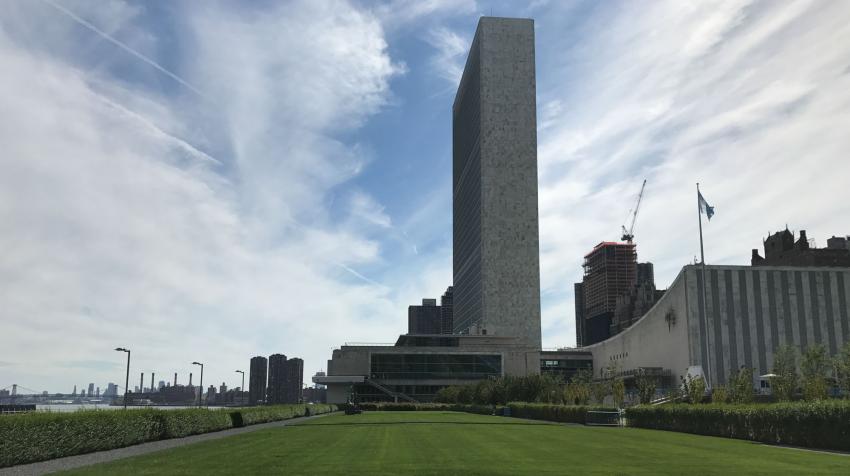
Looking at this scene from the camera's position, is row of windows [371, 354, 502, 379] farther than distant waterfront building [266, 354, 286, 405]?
No

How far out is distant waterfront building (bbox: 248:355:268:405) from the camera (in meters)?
186

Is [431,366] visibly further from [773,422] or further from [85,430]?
[85,430]

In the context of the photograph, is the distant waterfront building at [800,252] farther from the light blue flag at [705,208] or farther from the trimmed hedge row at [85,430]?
the trimmed hedge row at [85,430]

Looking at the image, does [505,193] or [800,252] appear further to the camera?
[505,193]

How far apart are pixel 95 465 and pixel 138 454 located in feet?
13.8

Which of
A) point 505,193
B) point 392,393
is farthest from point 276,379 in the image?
point 505,193

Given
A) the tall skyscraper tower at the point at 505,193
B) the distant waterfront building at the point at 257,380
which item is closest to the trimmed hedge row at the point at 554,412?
the tall skyscraper tower at the point at 505,193

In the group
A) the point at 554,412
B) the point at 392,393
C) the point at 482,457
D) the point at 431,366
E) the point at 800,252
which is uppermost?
the point at 800,252

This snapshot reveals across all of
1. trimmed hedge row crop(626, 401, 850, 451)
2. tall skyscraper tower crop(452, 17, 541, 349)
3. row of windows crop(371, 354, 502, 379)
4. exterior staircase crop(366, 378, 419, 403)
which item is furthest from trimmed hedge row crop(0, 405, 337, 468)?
tall skyscraper tower crop(452, 17, 541, 349)

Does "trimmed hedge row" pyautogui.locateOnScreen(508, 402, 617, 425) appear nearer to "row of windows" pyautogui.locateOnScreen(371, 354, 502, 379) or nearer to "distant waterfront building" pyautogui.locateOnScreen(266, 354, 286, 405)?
"row of windows" pyautogui.locateOnScreen(371, 354, 502, 379)

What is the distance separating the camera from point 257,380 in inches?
7411

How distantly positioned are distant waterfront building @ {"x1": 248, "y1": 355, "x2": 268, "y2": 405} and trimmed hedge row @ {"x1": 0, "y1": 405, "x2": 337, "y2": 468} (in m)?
149

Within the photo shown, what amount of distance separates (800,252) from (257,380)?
144 metres

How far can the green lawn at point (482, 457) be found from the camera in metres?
20.2
